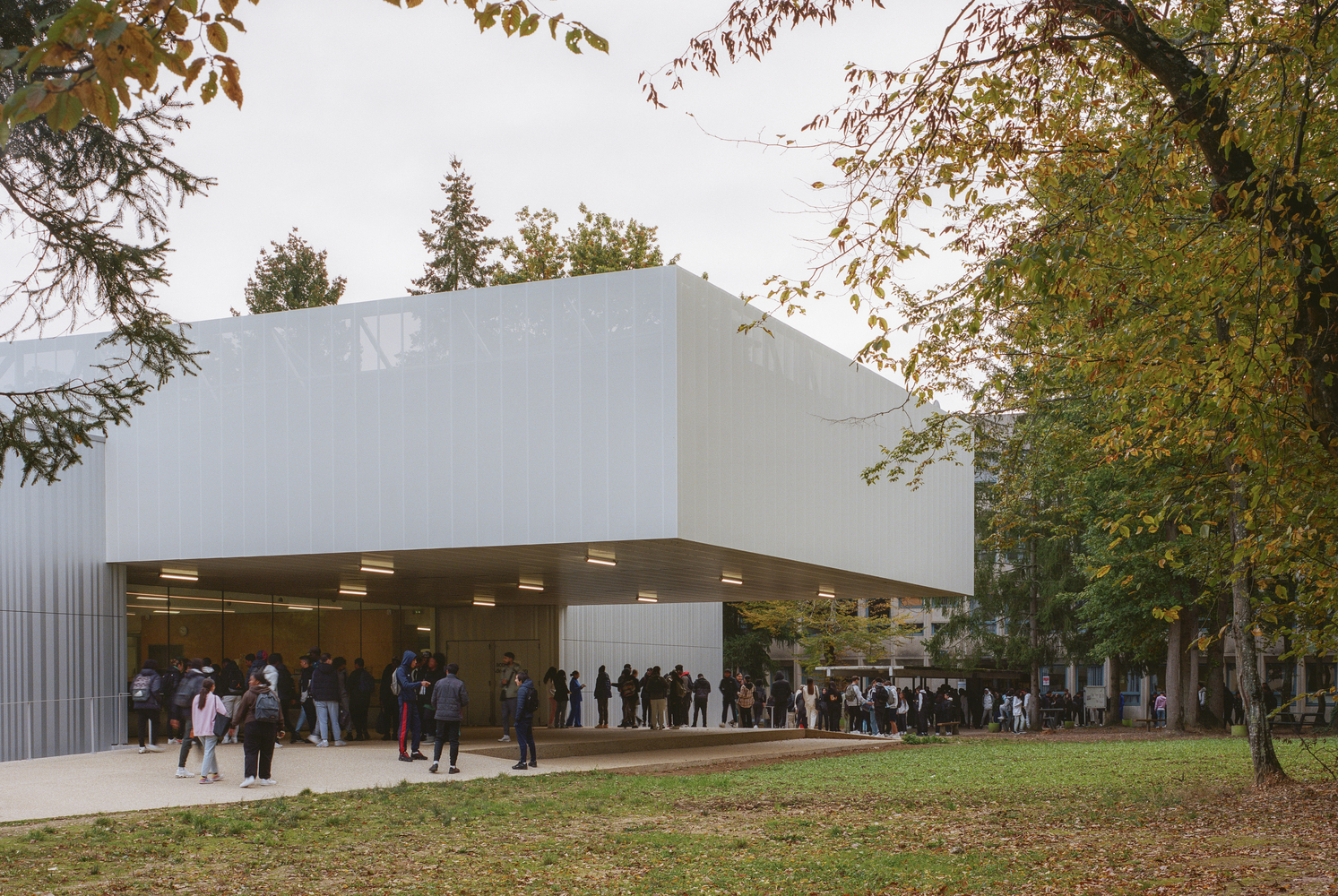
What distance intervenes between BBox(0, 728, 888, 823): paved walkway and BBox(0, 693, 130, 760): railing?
0.48 meters

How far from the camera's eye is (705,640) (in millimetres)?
40750

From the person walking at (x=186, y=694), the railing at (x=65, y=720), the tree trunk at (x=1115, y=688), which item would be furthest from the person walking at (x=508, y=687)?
the tree trunk at (x=1115, y=688)

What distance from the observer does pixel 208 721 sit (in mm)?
16141

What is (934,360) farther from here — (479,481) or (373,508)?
(373,508)

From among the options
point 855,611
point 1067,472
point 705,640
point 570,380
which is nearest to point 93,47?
point 570,380

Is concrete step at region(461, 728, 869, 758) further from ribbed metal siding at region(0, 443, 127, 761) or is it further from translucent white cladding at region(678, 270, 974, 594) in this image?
ribbed metal siding at region(0, 443, 127, 761)

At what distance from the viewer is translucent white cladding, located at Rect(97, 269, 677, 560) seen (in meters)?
19.6

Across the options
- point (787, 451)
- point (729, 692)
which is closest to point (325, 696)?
point (787, 451)

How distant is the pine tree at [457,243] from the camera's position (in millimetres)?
51594

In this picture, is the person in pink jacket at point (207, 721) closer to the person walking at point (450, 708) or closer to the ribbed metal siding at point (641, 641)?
the person walking at point (450, 708)

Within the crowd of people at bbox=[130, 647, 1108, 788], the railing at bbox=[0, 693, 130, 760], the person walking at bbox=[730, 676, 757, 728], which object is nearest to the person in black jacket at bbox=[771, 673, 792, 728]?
the crowd of people at bbox=[130, 647, 1108, 788]

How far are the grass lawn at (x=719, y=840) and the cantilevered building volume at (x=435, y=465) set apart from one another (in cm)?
518

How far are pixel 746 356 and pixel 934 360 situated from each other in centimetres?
960

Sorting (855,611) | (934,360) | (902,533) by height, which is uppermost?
(934,360)
